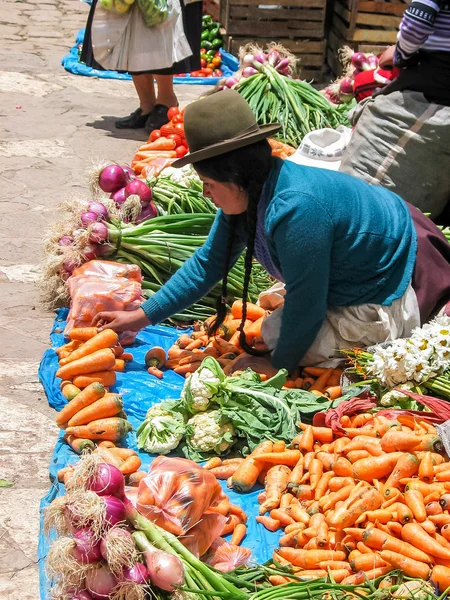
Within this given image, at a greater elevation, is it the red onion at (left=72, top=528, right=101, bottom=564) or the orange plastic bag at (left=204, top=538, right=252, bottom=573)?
the red onion at (left=72, top=528, right=101, bottom=564)

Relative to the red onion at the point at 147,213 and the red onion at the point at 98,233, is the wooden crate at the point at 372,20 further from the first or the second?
the red onion at the point at 98,233

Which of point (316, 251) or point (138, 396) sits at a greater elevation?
point (316, 251)

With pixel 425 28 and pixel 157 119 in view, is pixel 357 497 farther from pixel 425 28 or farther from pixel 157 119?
pixel 157 119

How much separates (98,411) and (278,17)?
257 inches

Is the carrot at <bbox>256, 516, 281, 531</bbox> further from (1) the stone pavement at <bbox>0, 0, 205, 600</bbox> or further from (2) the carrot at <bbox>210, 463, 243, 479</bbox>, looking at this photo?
(1) the stone pavement at <bbox>0, 0, 205, 600</bbox>

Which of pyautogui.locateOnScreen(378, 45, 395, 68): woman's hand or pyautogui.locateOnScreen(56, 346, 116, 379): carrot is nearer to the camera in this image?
pyautogui.locateOnScreen(56, 346, 116, 379): carrot

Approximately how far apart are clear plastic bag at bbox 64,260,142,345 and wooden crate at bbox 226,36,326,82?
5300 mm

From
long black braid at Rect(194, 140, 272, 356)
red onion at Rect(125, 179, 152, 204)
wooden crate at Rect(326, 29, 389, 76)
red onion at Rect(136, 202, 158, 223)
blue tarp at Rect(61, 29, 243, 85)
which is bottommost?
blue tarp at Rect(61, 29, 243, 85)

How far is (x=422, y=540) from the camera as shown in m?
2.47

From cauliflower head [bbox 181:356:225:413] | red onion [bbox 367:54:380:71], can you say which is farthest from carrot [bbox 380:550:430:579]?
red onion [bbox 367:54:380:71]

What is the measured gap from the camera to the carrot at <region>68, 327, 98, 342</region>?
3.72 meters

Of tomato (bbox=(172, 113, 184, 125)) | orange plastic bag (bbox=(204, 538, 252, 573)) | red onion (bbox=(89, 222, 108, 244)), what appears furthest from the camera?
tomato (bbox=(172, 113, 184, 125))

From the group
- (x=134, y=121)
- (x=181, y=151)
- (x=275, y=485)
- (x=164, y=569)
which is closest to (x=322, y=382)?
(x=275, y=485)

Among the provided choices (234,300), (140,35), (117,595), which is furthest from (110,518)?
(140,35)
